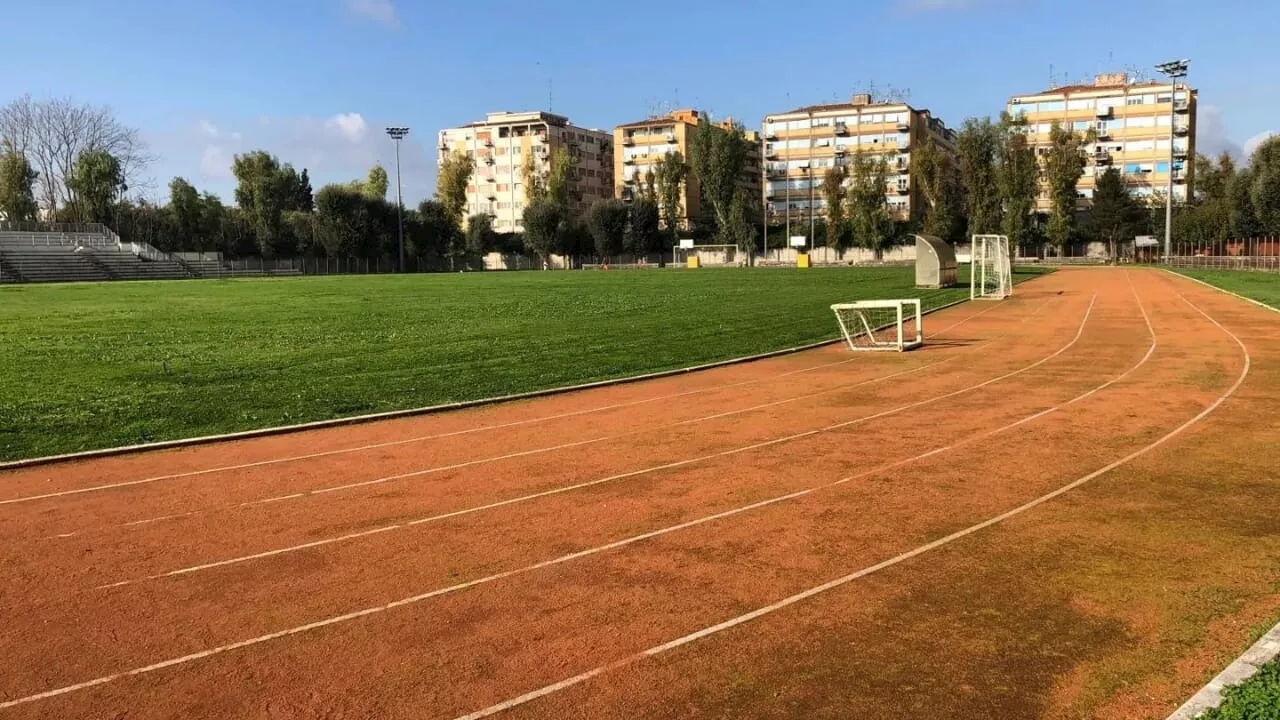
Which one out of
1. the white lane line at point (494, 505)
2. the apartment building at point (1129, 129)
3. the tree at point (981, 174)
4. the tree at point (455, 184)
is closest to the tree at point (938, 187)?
the tree at point (981, 174)

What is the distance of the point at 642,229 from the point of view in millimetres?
103812

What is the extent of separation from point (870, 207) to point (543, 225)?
3823cm

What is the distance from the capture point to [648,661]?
484cm

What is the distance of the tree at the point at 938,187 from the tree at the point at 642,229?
3128cm

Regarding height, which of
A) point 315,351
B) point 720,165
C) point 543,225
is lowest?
point 315,351

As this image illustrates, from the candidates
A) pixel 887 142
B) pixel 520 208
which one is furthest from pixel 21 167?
pixel 887 142

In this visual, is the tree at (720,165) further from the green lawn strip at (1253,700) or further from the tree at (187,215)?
the green lawn strip at (1253,700)

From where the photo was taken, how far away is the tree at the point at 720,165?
340 ft

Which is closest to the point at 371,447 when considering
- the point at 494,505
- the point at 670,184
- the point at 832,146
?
the point at 494,505

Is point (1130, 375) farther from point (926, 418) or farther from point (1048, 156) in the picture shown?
point (1048, 156)

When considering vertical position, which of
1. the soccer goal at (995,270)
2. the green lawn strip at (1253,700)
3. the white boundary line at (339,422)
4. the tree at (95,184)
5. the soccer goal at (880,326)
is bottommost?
the green lawn strip at (1253,700)

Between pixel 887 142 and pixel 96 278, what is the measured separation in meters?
85.8

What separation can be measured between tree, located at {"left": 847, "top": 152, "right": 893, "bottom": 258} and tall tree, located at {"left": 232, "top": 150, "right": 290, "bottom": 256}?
6509cm

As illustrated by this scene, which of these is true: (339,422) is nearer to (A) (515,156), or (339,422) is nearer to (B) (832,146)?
(B) (832,146)
